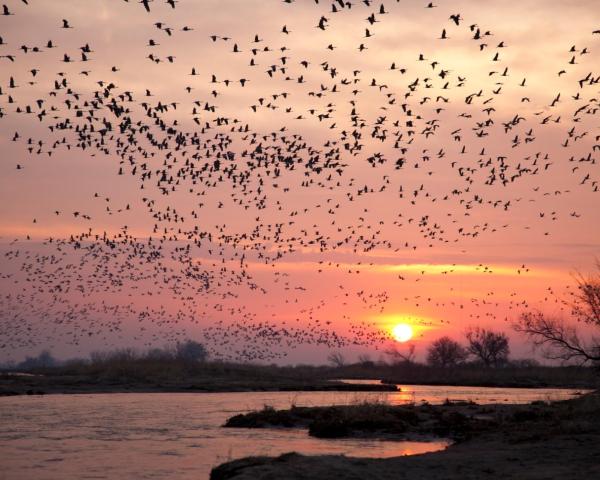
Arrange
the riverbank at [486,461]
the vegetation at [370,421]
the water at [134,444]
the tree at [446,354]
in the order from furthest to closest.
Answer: the tree at [446,354], the vegetation at [370,421], the water at [134,444], the riverbank at [486,461]

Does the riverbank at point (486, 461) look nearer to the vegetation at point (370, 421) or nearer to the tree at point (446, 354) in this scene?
the vegetation at point (370, 421)

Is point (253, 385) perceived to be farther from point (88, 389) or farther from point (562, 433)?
point (562, 433)

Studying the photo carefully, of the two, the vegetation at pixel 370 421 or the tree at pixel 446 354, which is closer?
the vegetation at pixel 370 421

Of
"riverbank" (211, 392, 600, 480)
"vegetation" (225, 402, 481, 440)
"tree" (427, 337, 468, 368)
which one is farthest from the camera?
"tree" (427, 337, 468, 368)

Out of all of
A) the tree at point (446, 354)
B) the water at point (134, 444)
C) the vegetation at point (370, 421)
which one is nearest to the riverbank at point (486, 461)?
the water at point (134, 444)

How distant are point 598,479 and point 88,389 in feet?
188

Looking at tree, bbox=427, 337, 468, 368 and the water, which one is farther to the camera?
tree, bbox=427, 337, 468, 368

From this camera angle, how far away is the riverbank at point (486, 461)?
19.6m

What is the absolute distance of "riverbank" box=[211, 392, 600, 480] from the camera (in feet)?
64.4

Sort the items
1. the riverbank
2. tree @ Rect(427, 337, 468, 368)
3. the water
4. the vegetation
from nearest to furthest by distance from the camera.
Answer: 1. the riverbank
2. the water
3. the vegetation
4. tree @ Rect(427, 337, 468, 368)

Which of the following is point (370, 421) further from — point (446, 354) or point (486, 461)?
point (446, 354)

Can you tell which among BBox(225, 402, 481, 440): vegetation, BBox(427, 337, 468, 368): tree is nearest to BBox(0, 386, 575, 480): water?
BBox(225, 402, 481, 440): vegetation

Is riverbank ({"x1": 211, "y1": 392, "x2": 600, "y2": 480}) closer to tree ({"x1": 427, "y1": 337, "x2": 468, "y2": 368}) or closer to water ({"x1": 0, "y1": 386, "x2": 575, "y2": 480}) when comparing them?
water ({"x1": 0, "y1": 386, "x2": 575, "y2": 480})

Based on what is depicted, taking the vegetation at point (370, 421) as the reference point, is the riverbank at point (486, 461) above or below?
below
